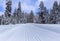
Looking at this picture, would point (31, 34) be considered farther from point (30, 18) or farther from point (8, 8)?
point (30, 18)

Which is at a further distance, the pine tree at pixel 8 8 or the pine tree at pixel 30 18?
the pine tree at pixel 30 18

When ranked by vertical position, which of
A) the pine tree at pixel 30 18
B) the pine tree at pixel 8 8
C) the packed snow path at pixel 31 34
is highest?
the pine tree at pixel 8 8

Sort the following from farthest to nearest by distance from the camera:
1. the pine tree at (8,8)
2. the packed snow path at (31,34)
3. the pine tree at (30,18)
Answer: the pine tree at (30,18), the pine tree at (8,8), the packed snow path at (31,34)

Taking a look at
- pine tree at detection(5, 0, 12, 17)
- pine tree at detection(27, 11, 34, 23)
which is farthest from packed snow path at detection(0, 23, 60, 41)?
pine tree at detection(27, 11, 34, 23)

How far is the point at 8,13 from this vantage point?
60.0 m

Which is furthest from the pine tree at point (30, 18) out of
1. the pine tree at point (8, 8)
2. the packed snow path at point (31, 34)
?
the packed snow path at point (31, 34)

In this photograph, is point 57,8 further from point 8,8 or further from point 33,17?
point 33,17

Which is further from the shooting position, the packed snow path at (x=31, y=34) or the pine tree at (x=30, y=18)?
the pine tree at (x=30, y=18)

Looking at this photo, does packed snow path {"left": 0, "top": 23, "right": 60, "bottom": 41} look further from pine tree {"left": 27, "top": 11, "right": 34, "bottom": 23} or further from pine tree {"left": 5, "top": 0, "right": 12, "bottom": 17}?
pine tree {"left": 27, "top": 11, "right": 34, "bottom": 23}

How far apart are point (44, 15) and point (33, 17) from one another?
51929 mm

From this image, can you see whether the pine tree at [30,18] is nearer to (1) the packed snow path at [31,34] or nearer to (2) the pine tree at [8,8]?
(2) the pine tree at [8,8]

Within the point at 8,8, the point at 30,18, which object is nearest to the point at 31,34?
the point at 8,8

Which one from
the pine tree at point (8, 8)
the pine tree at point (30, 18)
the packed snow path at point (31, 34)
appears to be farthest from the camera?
the pine tree at point (30, 18)

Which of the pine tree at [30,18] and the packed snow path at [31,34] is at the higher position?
the pine tree at [30,18]
